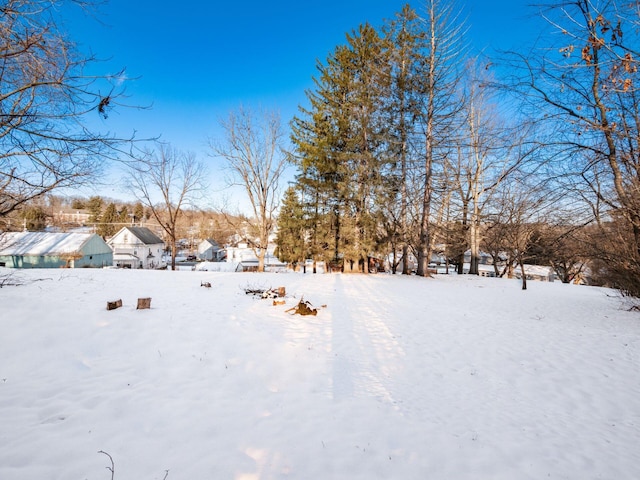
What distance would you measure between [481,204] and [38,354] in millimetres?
20838

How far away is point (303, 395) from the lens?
3.14 meters

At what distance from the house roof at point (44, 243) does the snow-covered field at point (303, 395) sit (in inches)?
884

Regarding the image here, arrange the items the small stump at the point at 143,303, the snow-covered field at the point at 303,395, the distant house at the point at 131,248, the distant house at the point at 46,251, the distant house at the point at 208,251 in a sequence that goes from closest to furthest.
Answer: the snow-covered field at the point at 303,395 → the small stump at the point at 143,303 → the distant house at the point at 46,251 → the distant house at the point at 131,248 → the distant house at the point at 208,251

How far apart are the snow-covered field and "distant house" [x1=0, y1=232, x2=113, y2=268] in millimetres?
22009

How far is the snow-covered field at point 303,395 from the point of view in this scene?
214 centimetres

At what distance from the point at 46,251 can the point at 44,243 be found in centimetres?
109

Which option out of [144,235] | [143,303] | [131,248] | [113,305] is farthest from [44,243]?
[143,303]

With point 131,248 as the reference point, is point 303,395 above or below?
below

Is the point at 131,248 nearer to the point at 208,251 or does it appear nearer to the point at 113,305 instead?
the point at 208,251

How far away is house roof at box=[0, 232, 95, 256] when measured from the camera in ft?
74.0

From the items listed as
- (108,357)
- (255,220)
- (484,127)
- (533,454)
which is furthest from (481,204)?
(108,357)

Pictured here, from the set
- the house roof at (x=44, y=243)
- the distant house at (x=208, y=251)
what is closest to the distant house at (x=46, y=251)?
the house roof at (x=44, y=243)

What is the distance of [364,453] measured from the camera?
7.48 feet

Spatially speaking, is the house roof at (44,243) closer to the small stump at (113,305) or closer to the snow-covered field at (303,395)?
the snow-covered field at (303,395)
